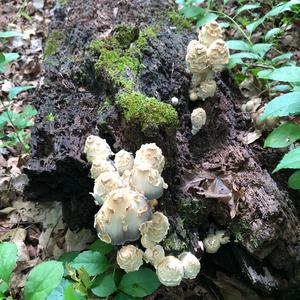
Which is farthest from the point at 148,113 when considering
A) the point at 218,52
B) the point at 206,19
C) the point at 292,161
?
the point at 206,19

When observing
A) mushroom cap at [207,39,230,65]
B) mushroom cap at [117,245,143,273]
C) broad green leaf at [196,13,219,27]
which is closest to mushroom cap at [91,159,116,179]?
mushroom cap at [117,245,143,273]

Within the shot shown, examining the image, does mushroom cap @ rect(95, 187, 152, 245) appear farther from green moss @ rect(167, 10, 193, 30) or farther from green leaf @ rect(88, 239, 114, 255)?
green moss @ rect(167, 10, 193, 30)

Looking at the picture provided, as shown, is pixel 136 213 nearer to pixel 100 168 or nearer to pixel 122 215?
pixel 122 215

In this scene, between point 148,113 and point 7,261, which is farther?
point 148,113

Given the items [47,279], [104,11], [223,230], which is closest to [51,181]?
[47,279]

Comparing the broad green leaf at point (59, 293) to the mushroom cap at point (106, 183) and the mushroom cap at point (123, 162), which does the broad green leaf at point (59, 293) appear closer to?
the mushroom cap at point (106, 183)

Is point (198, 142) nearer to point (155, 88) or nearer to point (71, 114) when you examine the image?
point (155, 88)

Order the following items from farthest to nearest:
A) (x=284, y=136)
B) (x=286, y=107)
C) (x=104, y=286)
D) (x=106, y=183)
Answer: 1. (x=284, y=136)
2. (x=286, y=107)
3. (x=104, y=286)
4. (x=106, y=183)
